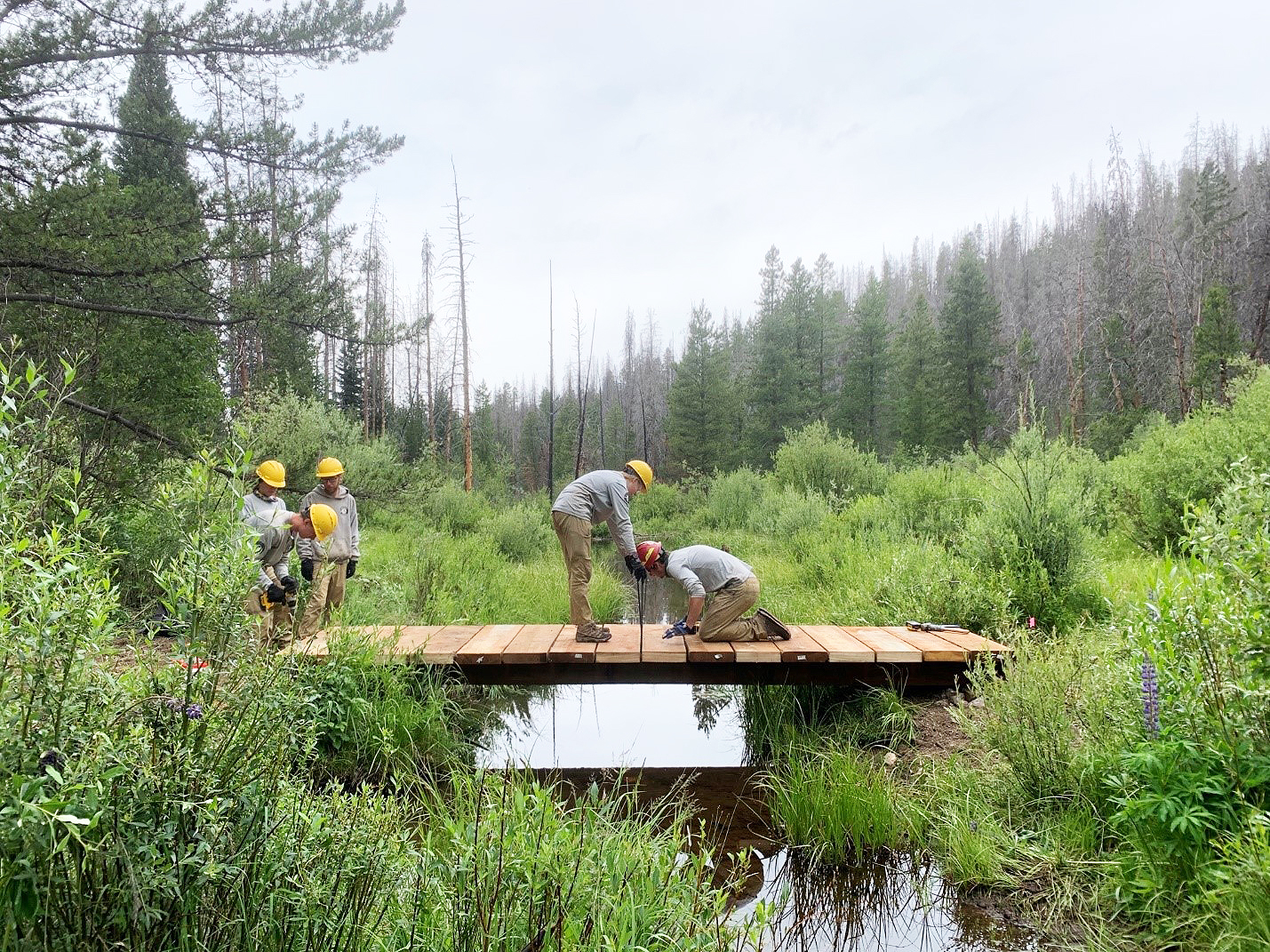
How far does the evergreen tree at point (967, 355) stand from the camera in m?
34.9

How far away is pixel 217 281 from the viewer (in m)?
8.55

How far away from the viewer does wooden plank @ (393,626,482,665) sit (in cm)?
598

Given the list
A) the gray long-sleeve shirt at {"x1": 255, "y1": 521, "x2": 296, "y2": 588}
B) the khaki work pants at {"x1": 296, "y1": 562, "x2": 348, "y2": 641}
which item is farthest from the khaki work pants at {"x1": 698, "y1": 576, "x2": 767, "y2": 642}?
the gray long-sleeve shirt at {"x1": 255, "y1": 521, "x2": 296, "y2": 588}

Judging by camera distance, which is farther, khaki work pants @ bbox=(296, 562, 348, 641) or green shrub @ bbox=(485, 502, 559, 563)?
green shrub @ bbox=(485, 502, 559, 563)

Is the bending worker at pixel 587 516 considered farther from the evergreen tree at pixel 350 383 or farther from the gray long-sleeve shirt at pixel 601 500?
the evergreen tree at pixel 350 383

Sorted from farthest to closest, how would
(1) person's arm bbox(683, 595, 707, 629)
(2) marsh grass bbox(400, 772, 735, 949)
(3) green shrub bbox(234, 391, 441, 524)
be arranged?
(3) green shrub bbox(234, 391, 441, 524)
(1) person's arm bbox(683, 595, 707, 629)
(2) marsh grass bbox(400, 772, 735, 949)

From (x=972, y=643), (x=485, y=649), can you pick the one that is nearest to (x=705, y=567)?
(x=485, y=649)

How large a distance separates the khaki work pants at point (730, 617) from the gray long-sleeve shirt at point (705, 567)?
91 millimetres

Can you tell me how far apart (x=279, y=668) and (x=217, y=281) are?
813 centimetres

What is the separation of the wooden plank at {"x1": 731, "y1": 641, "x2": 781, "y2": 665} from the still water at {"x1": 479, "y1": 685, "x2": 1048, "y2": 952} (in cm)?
89

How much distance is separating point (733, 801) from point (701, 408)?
32.4 metres

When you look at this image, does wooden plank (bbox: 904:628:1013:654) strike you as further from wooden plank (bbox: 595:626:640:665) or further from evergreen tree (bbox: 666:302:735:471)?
evergreen tree (bbox: 666:302:735:471)

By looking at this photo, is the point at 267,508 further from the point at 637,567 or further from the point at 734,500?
the point at 734,500

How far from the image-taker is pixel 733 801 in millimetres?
5375
